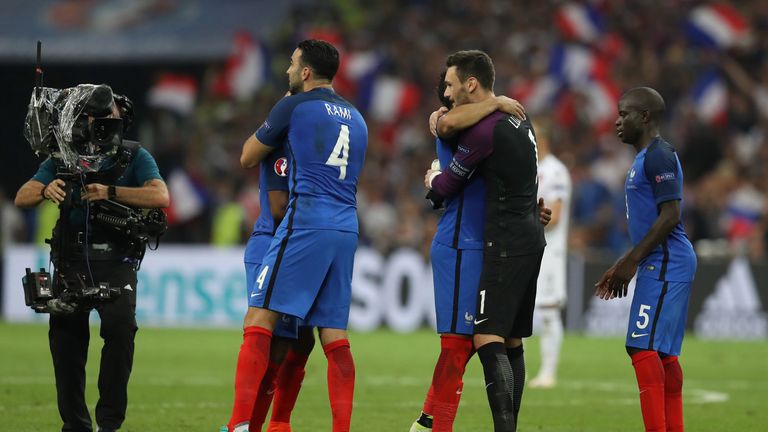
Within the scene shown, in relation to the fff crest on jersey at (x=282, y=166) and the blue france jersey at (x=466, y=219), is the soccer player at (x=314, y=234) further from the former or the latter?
the blue france jersey at (x=466, y=219)

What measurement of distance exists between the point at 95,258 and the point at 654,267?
12.5 ft

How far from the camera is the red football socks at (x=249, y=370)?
8.70 m

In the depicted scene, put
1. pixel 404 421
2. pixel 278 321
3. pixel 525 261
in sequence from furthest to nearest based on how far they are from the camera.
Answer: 1. pixel 404 421
2. pixel 278 321
3. pixel 525 261

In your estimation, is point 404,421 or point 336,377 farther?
point 404,421

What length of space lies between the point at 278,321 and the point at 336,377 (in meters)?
0.77

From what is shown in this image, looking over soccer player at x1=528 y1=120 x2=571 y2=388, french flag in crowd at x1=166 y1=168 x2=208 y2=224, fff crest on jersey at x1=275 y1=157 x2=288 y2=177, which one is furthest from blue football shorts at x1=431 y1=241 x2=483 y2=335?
french flag in crowd at x1=166 y1=168 x2=208 y2=224

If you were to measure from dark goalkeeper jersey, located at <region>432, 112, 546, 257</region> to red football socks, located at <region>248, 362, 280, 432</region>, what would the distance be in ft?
5.91

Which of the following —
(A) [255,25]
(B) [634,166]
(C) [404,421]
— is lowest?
(C) [404,421]

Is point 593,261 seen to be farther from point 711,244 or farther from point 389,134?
point 389,134

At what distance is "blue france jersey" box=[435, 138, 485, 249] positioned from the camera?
9000mm

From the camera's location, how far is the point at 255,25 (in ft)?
98.7

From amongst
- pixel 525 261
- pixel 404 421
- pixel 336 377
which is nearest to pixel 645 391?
pixel 525 261

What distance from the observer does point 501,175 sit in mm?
8906

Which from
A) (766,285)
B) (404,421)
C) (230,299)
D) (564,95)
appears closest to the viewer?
(404,421)
